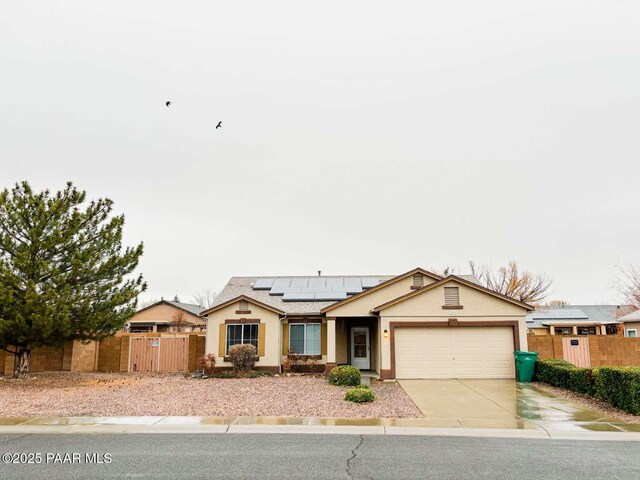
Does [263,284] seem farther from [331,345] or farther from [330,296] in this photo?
[331,345]

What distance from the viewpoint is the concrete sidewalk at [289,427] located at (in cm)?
1034

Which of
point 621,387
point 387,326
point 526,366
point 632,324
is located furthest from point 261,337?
point 632,324

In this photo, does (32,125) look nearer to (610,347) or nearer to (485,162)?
(485,162)

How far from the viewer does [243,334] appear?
2294cm

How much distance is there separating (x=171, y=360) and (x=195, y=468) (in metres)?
17.7

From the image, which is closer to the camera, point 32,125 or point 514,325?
point 32,125

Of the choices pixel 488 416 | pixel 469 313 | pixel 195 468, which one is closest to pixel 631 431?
pixel 488 416

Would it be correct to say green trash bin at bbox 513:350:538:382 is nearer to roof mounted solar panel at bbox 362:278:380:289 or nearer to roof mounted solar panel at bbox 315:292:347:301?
roof mounted solar panel at bbox 315:292:347:301

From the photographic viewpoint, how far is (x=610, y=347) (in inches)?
912

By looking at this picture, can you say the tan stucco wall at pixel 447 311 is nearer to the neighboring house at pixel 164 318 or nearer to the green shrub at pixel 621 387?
the green shrub at pixel 621 387

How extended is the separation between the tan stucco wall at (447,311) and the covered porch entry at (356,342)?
3.12m

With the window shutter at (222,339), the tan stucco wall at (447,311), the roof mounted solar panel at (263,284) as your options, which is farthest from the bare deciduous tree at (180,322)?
the tan stucco wall at (447,311)

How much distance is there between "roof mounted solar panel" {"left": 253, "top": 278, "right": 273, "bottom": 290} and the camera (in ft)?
88.8

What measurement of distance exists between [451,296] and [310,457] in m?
14.1
